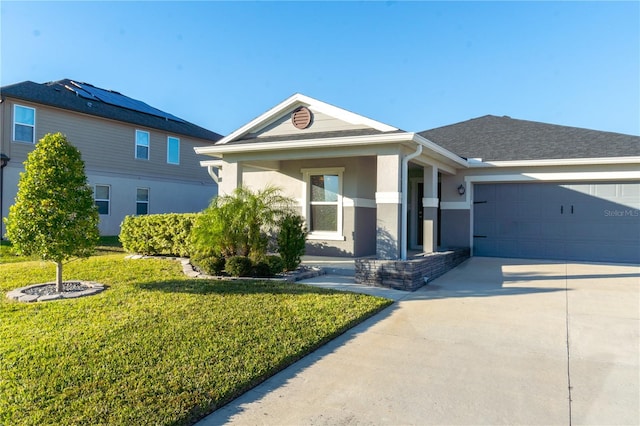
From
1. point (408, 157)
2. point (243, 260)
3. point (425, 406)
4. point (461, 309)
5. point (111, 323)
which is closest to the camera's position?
point (425, 406)

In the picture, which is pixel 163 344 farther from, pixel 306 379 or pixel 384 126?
pixel 384 126

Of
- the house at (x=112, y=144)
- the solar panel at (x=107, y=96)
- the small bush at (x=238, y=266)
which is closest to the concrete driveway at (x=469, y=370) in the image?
the small bush at (x=238, y=266)

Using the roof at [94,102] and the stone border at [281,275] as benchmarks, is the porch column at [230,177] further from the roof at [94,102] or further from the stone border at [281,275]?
the roof at [94,102]

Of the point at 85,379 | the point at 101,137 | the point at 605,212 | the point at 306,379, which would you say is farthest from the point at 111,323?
the point at 101,137

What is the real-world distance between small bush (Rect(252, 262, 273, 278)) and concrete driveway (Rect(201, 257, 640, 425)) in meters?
2.60

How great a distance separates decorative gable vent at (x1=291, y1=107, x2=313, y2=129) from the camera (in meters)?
9.59

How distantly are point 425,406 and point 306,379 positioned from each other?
104cm

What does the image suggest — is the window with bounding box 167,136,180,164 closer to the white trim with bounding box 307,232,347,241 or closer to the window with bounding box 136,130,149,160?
the window with bounding box 136,130,149,160

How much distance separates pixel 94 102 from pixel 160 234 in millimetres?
9551

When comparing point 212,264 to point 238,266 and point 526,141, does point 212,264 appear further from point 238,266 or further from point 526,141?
point 526,141

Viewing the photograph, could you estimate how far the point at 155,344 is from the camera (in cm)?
421

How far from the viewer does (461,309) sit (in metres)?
6.05

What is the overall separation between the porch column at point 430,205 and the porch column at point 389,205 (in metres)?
1.87

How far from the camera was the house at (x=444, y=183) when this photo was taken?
8802 mm
